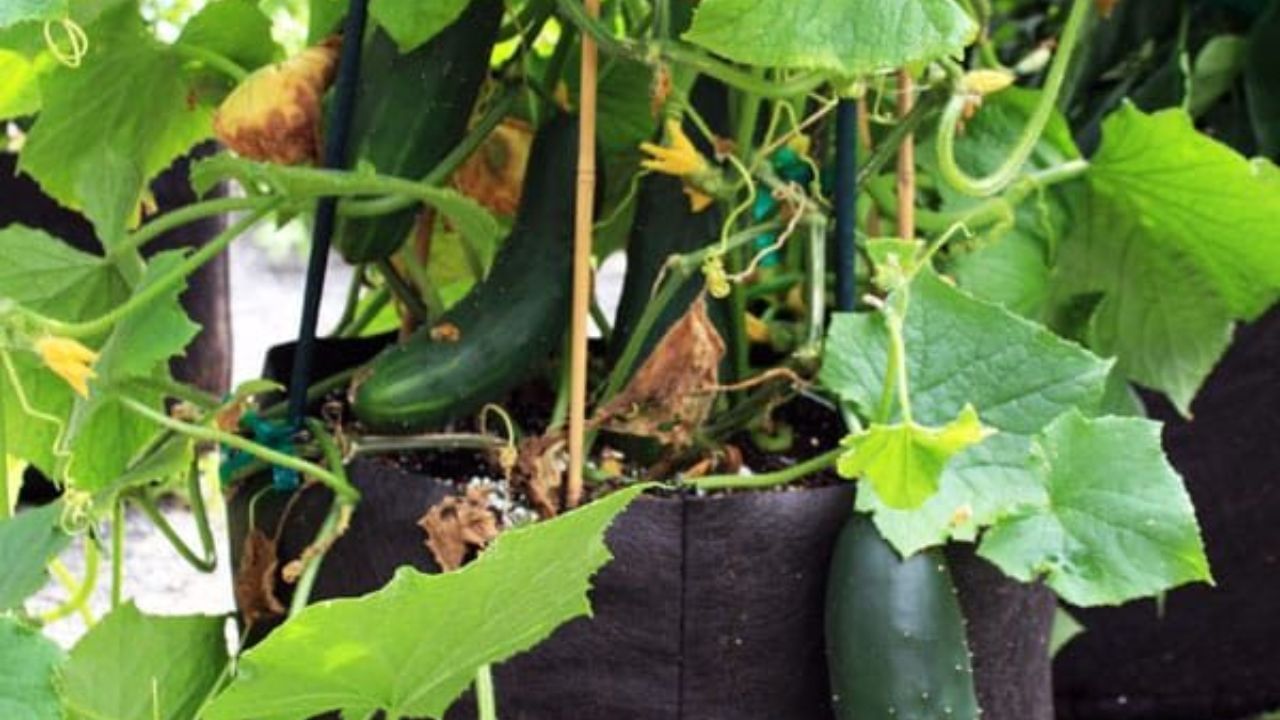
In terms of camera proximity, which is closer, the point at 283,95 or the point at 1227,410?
the point at 283,95

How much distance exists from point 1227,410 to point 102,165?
84cm

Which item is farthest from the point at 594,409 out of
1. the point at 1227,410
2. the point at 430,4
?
the point at 1227,410

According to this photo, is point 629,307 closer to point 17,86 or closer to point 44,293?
point 44,293

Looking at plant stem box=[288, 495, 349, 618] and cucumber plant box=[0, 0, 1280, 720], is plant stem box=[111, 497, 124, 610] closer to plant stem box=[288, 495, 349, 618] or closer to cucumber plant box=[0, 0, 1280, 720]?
cucumber plant box=[0, 0, 1280, 720]

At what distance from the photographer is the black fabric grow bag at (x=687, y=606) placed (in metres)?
0.66

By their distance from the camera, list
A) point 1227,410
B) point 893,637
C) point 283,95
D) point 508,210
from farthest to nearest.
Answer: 1. point 1227,410
2. point 508,210
3. point 283,95
4. point 893,637

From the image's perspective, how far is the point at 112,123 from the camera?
0.85 metres

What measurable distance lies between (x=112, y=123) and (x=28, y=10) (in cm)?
31

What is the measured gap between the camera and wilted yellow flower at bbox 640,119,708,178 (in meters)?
0.70

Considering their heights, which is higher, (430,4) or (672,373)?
(430,4)

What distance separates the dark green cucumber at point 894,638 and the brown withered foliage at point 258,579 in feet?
0.77

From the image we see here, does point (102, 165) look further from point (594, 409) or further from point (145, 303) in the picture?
point (594, 409)

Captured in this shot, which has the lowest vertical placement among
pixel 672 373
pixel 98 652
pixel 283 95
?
pixel 98 652

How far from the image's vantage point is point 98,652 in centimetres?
72
